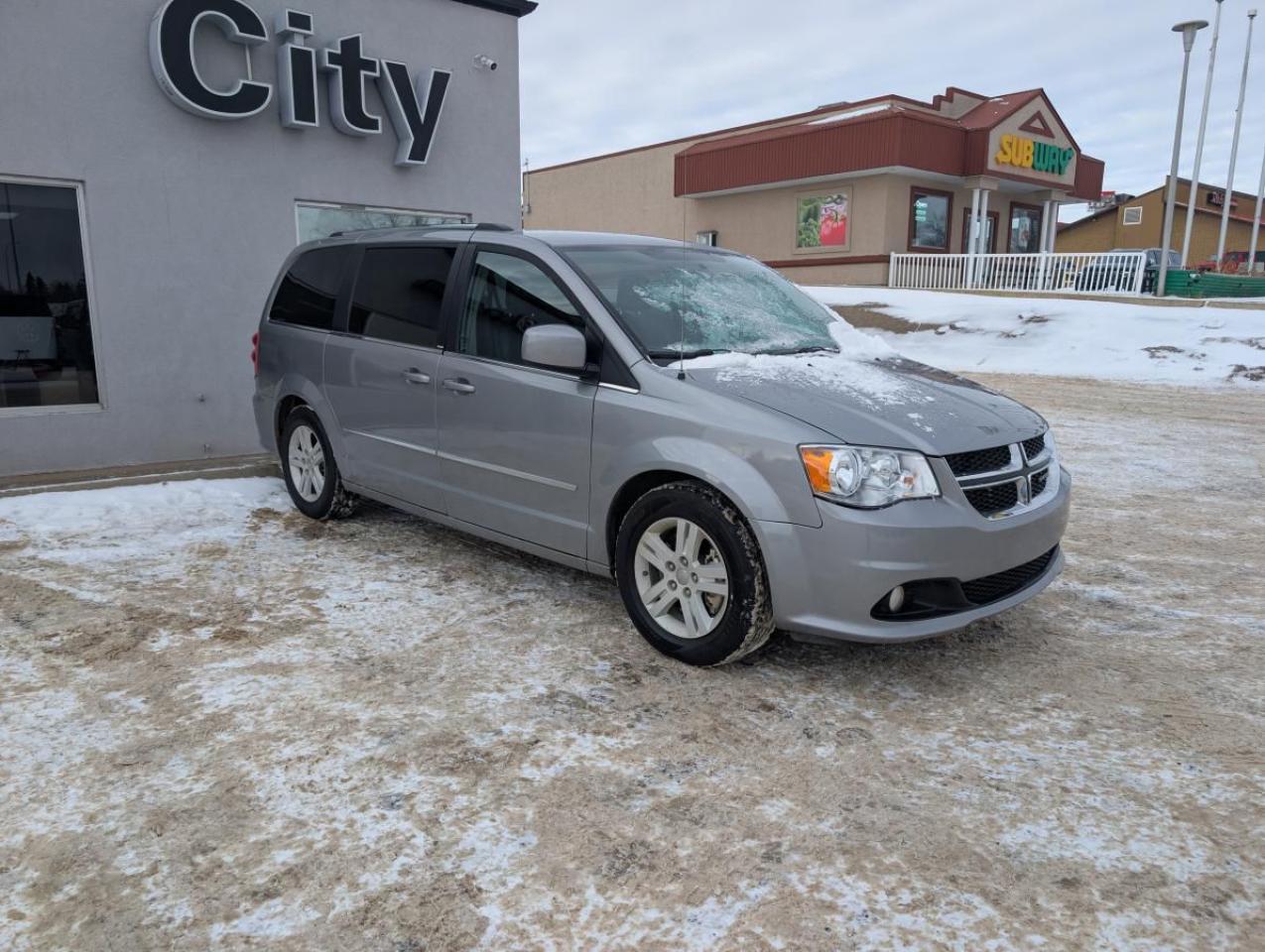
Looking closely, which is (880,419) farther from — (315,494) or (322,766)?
(315,494)

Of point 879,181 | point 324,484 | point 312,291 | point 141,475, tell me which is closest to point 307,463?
point 324,484

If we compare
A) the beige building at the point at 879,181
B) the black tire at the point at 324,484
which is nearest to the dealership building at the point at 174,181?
the black tire at the point at 324,484

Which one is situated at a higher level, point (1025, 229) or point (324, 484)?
point (1025, 229)

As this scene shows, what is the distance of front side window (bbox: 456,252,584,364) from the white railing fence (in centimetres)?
2269

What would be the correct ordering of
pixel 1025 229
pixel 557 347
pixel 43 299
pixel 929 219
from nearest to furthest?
pixel 557 347
pixel 43 299
pixel 929 219
pixel 1025 229

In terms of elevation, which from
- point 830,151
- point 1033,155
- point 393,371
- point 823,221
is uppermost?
point 1033,155

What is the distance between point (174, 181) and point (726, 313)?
19.3ft

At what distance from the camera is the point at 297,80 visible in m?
8.48

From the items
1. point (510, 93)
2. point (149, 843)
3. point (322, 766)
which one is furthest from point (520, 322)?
point (510, 93)

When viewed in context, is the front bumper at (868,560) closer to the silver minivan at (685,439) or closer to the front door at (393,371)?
the silver minivan at (685,439)

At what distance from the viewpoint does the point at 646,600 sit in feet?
13.2

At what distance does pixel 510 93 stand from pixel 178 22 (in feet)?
11.6

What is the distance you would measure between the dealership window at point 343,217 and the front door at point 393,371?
11.2ft

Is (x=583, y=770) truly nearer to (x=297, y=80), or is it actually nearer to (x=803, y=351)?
(x=803, y=351)
